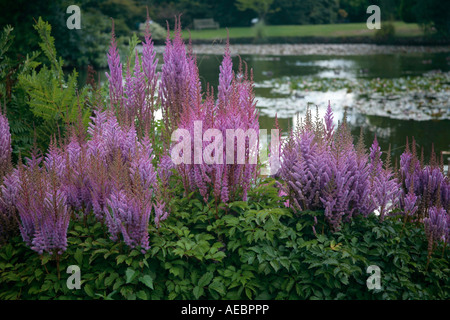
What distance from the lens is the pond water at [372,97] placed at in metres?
9.02

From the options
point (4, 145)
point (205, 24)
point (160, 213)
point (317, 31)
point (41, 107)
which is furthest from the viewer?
point (205, 24)

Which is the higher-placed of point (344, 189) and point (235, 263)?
point (344, 189)

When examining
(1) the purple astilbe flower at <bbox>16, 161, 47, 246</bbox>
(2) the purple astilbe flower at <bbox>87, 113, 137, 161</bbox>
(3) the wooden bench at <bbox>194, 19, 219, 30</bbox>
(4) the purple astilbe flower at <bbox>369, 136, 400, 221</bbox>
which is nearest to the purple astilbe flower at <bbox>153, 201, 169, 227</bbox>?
(2) the purple astilbe flower at <bbox>87, 113, 137, 161</bbox>

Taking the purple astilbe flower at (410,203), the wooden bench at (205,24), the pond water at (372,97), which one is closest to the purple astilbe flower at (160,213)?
the purple astilbe flower at (410,203)

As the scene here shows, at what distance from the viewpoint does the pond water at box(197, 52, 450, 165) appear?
9016 millimetres

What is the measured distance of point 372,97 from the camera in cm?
1266

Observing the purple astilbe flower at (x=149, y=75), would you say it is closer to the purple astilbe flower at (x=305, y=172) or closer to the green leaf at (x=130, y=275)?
the purple astilbe flower at (x=305, y=172)

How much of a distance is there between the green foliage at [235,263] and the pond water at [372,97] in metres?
2.42

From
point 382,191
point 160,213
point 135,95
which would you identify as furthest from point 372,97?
point 160,213

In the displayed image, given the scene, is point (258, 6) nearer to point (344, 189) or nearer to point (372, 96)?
point (372, 96)

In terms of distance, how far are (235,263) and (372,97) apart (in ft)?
35.5

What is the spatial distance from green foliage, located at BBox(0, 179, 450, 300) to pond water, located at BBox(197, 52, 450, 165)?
2422 mm
